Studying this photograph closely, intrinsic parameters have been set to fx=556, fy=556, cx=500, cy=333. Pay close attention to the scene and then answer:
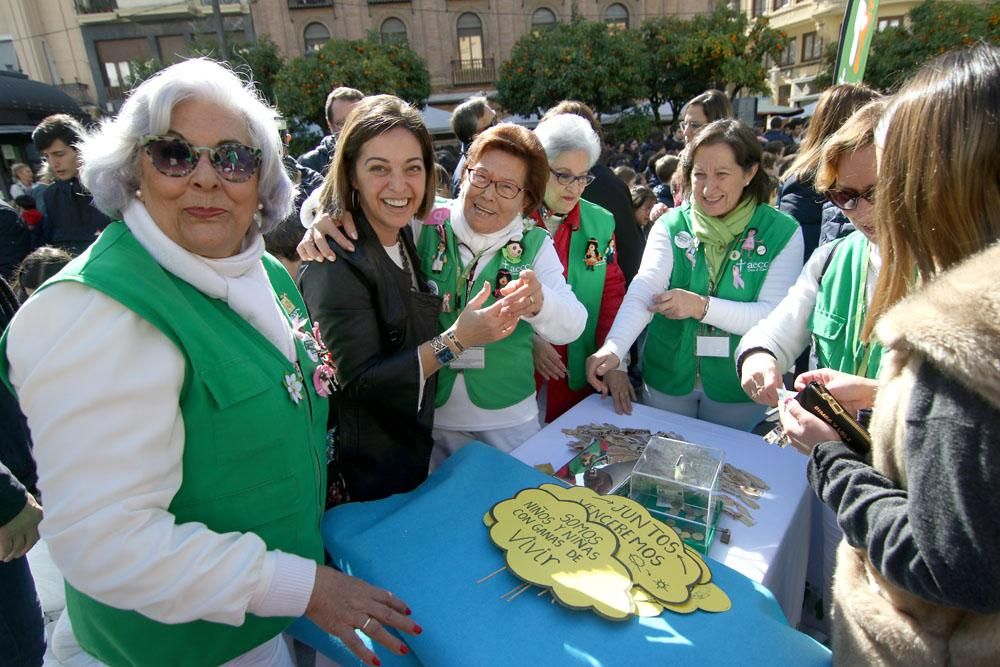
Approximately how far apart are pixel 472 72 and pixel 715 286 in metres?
29.0

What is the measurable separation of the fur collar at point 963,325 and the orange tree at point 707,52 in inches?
837

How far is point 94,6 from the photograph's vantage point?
25.1m

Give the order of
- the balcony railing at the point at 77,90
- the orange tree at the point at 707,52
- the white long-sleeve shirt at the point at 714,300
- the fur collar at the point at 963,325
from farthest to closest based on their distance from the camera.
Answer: the balcony railing at the point at 77,90 → the orange tree at the point at 707,52 → the white long-sleeve shirt at the point at 714,300 → the fur collar at the point at 963,325

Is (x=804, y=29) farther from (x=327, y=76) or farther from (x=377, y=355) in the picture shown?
(x=377, y=355)

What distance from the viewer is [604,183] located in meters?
3.59

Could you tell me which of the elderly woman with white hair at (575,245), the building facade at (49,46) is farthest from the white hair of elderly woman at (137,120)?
the building facade at (49,46)

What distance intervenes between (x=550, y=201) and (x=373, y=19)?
95.5 feet

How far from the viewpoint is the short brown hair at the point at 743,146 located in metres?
2.45

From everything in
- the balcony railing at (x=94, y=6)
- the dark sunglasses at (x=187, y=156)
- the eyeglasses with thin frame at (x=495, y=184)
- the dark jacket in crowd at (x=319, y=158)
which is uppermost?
the balcony railing at (x=94, y=6)

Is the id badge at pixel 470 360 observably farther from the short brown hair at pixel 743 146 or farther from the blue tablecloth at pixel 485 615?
the short brown hair at pixel 743 146

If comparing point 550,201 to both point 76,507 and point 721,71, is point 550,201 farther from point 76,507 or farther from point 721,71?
point 721,71

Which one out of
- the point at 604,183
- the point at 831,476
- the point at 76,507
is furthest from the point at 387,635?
the point at 604,183

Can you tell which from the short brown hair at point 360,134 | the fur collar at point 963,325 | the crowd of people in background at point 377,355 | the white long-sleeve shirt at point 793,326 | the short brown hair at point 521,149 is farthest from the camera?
the short brown hair at point 521,149

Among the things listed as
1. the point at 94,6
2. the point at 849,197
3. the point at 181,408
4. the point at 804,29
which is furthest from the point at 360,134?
the point at 804,29
